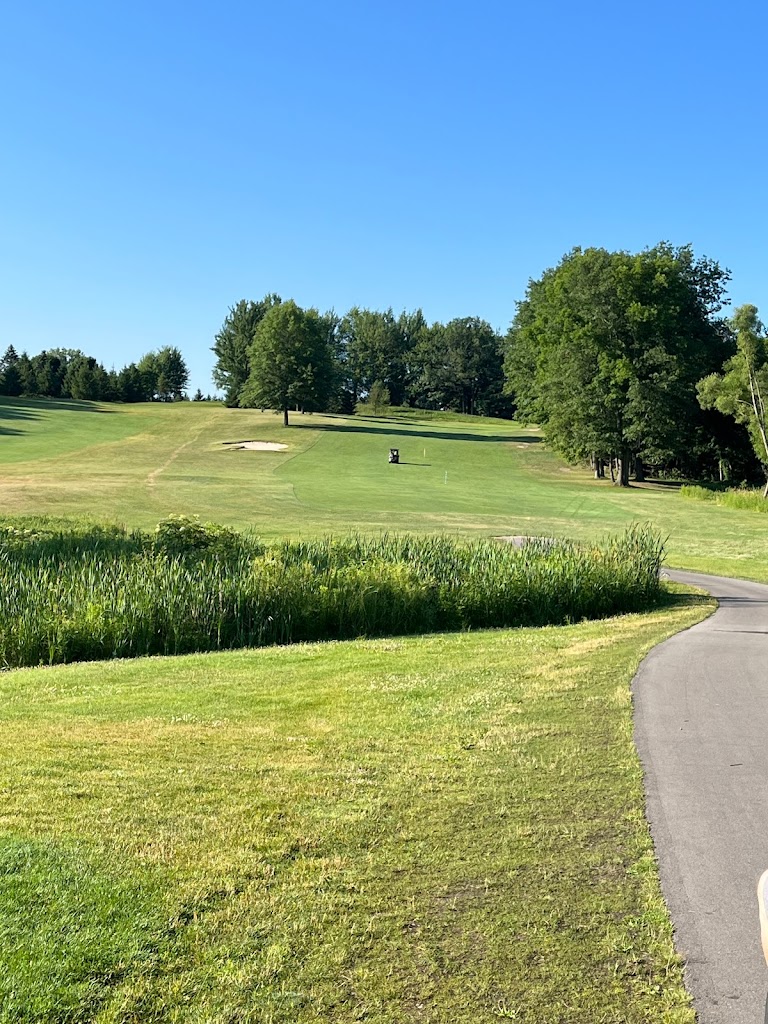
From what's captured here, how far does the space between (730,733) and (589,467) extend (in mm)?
58930

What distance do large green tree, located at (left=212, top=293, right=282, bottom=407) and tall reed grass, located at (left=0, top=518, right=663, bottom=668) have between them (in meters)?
78.4

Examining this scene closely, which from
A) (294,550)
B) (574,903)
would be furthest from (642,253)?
(574,903)

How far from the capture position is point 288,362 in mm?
70500

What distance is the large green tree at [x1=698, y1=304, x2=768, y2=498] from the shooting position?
4288 cm

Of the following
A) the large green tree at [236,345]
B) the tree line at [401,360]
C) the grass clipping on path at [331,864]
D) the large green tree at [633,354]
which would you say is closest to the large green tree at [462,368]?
the tree line at [401,360]

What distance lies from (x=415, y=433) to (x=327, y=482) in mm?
30841

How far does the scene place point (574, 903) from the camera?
4.18 meters

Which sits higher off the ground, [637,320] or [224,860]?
[637,320]

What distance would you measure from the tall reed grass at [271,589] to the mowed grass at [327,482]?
6.06 meters

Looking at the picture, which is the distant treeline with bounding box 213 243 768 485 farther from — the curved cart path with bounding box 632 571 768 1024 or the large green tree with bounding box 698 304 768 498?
the curved cart path with bounding box 632 571 768 1024

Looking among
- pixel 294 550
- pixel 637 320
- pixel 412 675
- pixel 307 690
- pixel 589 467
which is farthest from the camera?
pixel 589 467

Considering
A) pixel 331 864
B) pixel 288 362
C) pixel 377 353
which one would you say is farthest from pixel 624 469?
pixel 377 353

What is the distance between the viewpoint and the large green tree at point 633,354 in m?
49.2

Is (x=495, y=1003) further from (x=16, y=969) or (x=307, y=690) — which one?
(x=307, y=690)
